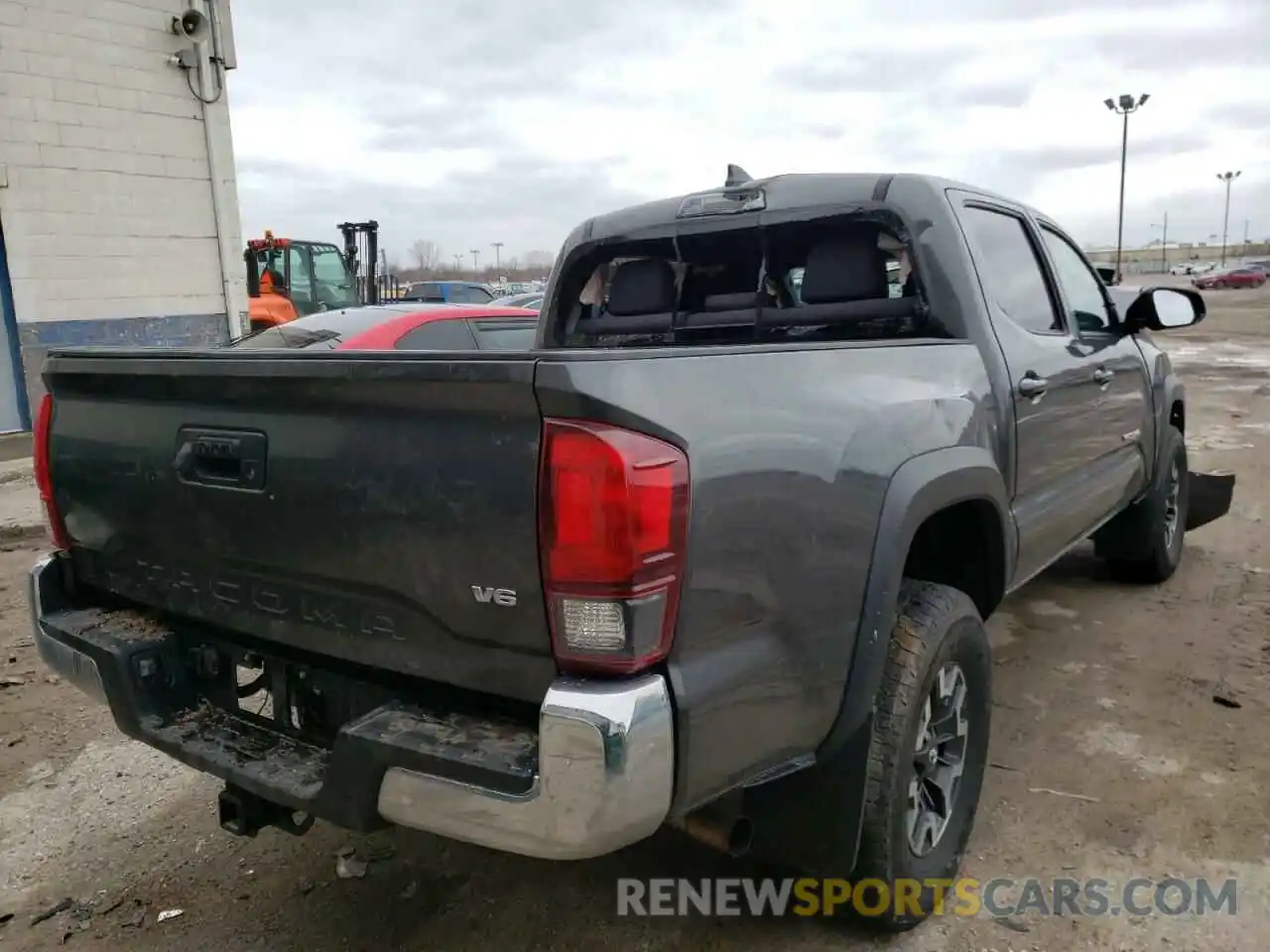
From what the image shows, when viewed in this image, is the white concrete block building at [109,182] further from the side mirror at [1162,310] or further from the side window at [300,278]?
the side mirror at [1162,310]

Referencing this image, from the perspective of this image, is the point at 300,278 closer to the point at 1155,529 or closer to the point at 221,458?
the point at 1155,529

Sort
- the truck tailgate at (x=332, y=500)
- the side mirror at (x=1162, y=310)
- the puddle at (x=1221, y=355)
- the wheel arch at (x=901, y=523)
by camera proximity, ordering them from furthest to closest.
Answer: the puddle at (x=1221, y=355) < the side mirror at (x=1162, y=310) < the wheel arch at (x=901, y=523) < the truck tailgate at (x=332, y=500)

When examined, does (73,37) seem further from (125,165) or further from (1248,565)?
(1248,565)

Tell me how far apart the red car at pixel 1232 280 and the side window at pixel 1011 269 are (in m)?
66.4

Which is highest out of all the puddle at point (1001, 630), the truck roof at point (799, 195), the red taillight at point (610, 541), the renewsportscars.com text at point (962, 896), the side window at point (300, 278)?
the side window at point (300, 278)

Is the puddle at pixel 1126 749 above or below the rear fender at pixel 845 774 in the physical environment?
below

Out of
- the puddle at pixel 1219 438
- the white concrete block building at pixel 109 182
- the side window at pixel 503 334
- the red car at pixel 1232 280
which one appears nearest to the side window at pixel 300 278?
the white concrete block building at pixel 109 182

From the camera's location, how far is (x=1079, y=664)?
14.1 feet

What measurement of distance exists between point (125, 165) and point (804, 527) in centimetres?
1206

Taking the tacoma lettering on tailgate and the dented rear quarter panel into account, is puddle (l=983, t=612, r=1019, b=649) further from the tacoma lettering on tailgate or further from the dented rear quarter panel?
the tacoma lettering on tailgate

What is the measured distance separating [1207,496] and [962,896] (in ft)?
13.3

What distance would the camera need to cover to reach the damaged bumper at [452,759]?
5.56ft

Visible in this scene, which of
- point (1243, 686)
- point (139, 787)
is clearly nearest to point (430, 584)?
point (139, 787)

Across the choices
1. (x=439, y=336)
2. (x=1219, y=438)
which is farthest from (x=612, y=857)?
(x=1219, y=438)
